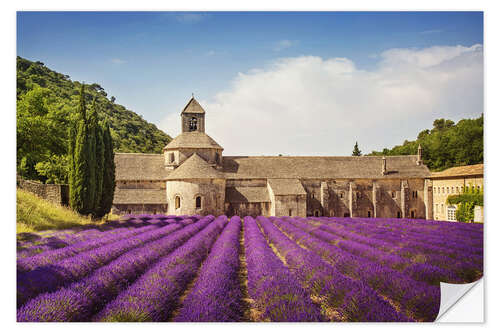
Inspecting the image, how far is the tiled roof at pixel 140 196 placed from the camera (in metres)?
29.0

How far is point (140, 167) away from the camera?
32.5 m

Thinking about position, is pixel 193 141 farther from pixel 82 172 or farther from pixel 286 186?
pixel 82 172

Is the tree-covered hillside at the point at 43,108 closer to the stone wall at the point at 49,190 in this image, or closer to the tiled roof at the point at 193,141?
the stone wall at the point at 49,190

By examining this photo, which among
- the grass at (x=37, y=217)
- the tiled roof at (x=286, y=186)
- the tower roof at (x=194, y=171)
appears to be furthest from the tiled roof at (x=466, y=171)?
the tower roof at (x=194, y=171)

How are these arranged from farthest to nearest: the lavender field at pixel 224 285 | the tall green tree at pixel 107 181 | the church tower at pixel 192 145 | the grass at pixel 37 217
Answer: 1. the church tower at pixel 192 145
2. the tall green tree at pixel 107 181
3. the grass at pixel 37 217
4. the lavender field at pixel 224 285

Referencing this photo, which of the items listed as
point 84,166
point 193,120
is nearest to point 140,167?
point 193,120

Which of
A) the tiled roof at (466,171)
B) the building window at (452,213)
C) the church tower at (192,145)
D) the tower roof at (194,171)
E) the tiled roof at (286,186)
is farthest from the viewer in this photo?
the church tower at (192,145)

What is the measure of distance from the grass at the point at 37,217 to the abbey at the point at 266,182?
16.5 m

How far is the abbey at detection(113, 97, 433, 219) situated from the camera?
94.8ft

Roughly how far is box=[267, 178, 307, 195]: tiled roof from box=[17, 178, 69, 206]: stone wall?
63.0 feet

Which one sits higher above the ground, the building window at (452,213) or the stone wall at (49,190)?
the stone wall at (49,190)

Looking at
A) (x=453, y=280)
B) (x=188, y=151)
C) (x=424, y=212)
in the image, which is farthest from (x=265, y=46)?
(x=424, y=212)

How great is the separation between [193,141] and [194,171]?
5.72 meters
